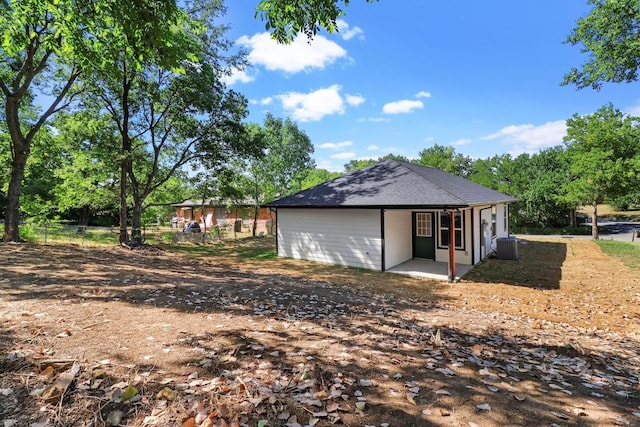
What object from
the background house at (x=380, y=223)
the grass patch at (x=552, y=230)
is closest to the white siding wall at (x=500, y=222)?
the background house at (x=380, y=223)

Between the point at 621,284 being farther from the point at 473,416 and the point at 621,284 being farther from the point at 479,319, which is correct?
the point at 473,416

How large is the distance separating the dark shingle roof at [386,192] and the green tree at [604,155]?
14401 mm

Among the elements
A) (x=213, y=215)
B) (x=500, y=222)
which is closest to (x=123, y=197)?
(x=500, y=222)

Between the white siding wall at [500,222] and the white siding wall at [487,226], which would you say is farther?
the white siding wall at [500,222]

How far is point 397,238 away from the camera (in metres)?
12.1

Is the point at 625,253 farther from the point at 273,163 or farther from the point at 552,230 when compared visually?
the point at 273,163

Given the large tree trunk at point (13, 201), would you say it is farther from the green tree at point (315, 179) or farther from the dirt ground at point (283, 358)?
the green tree at point (315, 179)

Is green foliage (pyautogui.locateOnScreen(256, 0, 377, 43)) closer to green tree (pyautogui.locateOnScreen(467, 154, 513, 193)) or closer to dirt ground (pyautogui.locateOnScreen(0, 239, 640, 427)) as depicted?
dirt ground (pyautogui.locateOnScreen(0, 239, 640, 427))

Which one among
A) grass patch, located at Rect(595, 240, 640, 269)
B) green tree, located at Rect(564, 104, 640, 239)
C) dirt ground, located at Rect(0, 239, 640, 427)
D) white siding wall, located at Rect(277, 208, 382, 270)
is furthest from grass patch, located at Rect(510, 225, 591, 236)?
dirt ground, located at Rect(0, 239, 640, 427)

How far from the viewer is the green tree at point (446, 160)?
1463 inches

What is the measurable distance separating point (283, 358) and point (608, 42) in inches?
560

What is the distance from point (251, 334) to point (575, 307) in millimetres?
7619

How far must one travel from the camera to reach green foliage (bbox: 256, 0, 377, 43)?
4914mm

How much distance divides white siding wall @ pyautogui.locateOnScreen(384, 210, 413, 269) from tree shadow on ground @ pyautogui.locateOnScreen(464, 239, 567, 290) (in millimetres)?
2513
